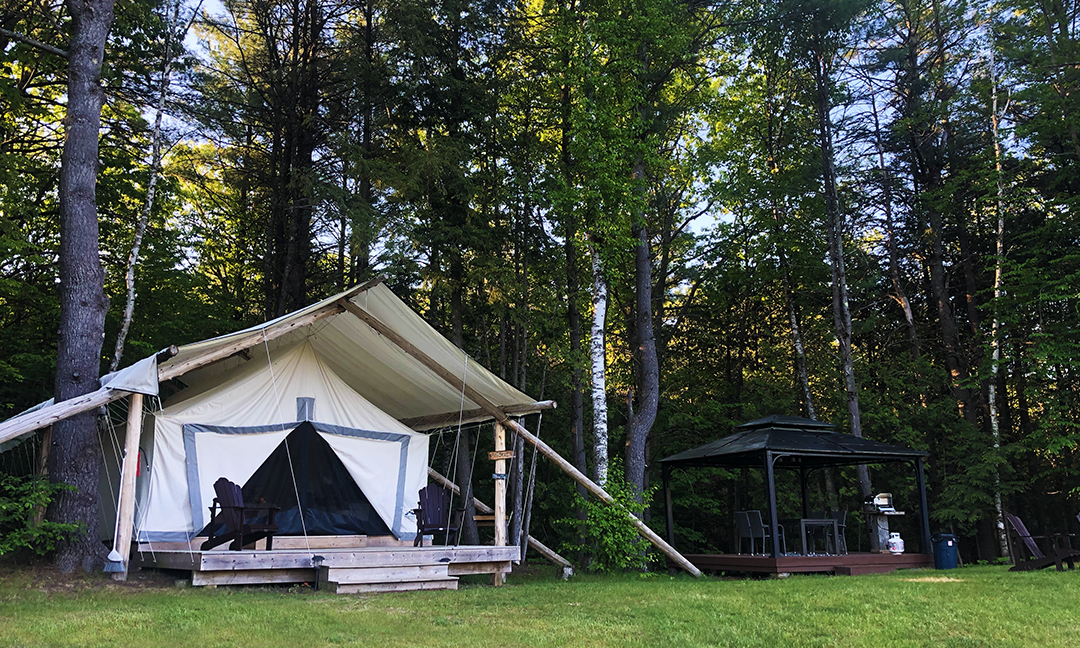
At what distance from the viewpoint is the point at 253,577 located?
719cm

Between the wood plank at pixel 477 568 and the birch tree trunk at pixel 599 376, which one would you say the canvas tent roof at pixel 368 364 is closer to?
the wood plank at pixel 477 568

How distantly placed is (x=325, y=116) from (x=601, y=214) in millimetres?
5330

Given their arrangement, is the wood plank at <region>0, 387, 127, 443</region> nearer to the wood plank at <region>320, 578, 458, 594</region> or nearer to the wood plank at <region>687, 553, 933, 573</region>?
the wood plank at <region>320, 578, 458, 594</region>

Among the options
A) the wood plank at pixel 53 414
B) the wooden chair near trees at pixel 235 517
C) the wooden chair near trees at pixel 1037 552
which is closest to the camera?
the wood plank at pixel 53 414

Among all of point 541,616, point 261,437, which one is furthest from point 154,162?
point 541,616

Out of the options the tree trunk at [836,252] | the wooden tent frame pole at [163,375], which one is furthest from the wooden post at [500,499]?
the tree trunk at [836,252]

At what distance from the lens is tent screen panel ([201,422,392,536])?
898 centimetres

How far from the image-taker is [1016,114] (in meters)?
15.1

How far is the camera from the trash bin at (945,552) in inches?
420

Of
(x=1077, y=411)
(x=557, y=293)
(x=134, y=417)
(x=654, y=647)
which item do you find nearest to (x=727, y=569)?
(x=557, y=293)

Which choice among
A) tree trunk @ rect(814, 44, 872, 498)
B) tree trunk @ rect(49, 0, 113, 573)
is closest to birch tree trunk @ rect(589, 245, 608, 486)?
tree trunk @ rect(814, 44, 872, 498)

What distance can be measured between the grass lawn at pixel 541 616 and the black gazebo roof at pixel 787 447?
2.69m

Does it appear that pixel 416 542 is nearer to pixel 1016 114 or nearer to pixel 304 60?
pixel 304 60

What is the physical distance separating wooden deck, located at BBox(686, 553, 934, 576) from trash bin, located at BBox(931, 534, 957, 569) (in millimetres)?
306
